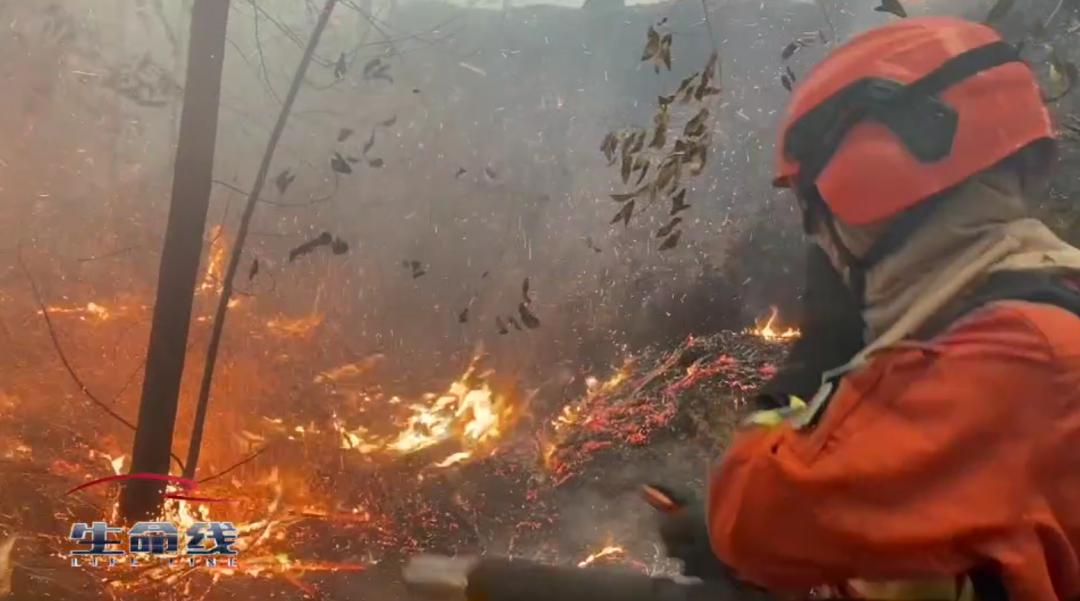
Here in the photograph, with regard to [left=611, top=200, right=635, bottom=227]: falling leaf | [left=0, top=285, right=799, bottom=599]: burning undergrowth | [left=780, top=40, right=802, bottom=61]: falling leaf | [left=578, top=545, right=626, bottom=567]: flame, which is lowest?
[left=578, top=545, right=626, bottom=567]: flame

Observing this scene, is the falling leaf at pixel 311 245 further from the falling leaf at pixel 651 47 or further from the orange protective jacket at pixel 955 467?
the orange protective jacket at pixel 955 467

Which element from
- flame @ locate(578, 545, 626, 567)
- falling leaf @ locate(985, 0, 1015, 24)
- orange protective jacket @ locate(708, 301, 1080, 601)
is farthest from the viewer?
flame @ locate(578, 545, 626, 567)

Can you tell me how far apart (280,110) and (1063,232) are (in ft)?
3.58

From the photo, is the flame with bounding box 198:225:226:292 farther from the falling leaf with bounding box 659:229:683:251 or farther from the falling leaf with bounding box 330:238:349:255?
the falling leaf with bounding box 659:229:683:251

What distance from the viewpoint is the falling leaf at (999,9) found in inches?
44.7

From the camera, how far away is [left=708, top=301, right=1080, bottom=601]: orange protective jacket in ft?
2.17

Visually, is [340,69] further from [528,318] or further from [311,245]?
[528,318]

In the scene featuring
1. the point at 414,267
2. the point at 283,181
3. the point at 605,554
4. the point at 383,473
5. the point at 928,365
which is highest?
the point at 283,181

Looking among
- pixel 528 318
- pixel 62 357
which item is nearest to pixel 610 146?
pixel 528 318

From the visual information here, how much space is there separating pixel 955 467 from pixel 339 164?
0.98 meters

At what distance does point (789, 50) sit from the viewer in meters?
1.26

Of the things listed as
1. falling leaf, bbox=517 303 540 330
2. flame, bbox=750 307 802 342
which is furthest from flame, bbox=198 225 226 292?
flame, bbox=750 307 802 342

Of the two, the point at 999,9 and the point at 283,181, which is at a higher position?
the point at 999,9

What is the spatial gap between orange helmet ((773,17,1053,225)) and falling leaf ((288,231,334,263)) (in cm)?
77
